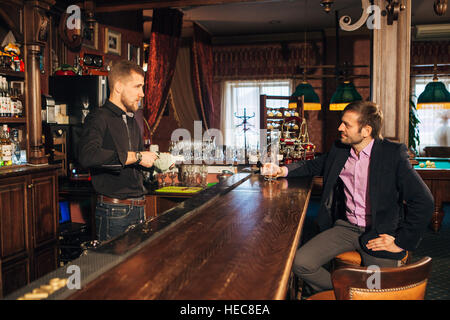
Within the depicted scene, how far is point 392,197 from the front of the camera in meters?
2.37

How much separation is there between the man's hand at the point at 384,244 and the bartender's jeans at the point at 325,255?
0.08 meters

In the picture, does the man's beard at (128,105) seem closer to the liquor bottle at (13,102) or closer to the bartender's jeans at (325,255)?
the bartender's jeans at (325,255)

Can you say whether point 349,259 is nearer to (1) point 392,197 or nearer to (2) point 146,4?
(1) point 392,197

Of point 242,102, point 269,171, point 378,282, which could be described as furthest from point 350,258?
point 242,102

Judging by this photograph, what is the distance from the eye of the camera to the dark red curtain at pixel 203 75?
8469 millimetres

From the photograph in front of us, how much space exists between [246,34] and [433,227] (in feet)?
19.0

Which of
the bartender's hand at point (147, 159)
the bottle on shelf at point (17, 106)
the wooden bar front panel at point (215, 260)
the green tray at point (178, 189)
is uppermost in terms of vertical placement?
the bottle on shelf at point (17, 106)

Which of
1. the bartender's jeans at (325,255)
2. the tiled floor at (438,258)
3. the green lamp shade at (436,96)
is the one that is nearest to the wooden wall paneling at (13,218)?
the bartender's jeans at (325,255)

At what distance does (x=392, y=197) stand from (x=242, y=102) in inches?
284

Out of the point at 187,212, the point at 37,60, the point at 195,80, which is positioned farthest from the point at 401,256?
the point at 195,80

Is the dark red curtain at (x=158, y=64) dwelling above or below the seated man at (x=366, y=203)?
above

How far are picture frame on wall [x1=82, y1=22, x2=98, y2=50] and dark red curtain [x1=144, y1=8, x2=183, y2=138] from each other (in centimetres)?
114

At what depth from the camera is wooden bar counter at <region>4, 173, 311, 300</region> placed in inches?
40.6
